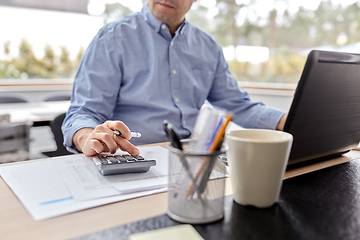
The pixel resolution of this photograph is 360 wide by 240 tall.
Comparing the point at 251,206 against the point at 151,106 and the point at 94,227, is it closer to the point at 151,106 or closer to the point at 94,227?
the point at 94,227

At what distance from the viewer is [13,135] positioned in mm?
1793

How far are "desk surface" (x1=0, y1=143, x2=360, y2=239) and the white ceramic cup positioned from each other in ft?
0.44

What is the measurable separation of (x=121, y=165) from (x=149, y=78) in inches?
25.8

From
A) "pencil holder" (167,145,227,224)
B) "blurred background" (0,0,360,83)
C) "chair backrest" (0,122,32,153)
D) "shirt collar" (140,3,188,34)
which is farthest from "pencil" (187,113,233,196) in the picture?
"blurred background" (0,0,360,83)

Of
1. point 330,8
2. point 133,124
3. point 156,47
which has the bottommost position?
point 133,124

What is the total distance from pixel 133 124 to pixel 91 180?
24.5 inches

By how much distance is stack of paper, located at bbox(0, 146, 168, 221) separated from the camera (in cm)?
52

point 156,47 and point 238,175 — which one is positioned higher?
point 156,47

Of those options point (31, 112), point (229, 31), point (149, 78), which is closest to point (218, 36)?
point (229, 31)

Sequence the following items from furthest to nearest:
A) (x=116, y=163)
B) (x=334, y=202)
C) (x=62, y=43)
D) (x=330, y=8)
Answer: (x=62, y=43) → (x=330, y=8) → (x=116, y=163) → (x=334, y=202)

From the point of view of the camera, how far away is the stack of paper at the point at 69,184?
521 millimetres

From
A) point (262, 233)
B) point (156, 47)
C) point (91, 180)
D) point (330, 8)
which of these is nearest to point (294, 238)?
point (262, 233)

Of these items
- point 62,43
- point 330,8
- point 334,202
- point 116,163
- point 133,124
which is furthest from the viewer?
point 62,43

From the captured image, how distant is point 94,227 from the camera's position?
1.48 feet
